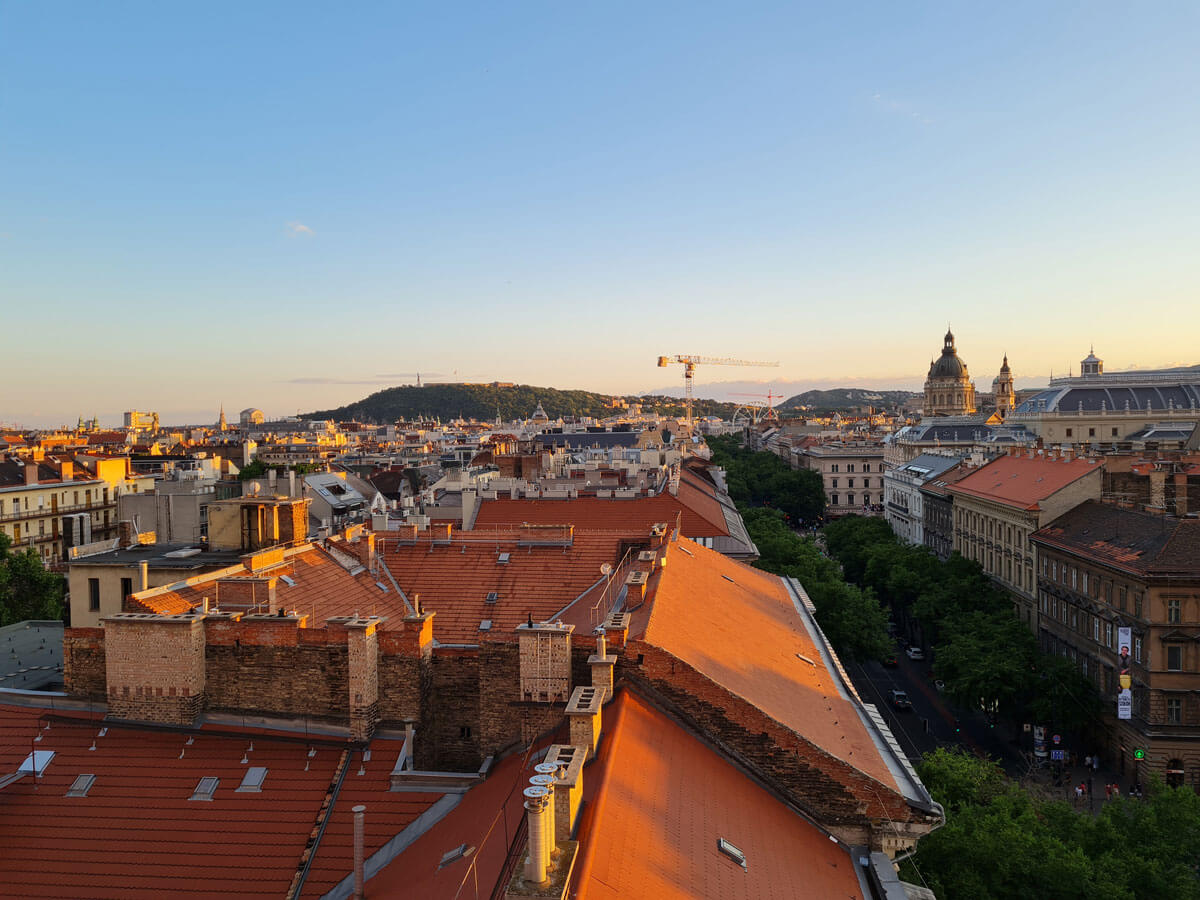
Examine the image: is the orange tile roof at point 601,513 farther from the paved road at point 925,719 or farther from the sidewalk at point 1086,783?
the sidewalk at point 1086,783

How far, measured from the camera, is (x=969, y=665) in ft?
170

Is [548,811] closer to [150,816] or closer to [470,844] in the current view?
[470,844]

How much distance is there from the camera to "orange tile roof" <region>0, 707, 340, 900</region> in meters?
18.7

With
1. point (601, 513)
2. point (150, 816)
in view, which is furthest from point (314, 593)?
point (601, 513)

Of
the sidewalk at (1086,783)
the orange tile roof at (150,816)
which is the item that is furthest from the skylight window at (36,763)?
the sidewalk at (1086,783)

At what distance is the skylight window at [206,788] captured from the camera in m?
20.7

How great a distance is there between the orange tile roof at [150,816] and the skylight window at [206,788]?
0.13m

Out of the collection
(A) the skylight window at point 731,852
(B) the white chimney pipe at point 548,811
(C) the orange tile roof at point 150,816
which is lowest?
(C) the orange tile roof at point 150,816

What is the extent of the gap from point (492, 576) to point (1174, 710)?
35977 millimetres

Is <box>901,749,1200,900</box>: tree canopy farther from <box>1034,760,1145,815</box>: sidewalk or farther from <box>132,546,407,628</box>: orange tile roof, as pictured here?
<box>132,546,407,628</box>: orange tile roof

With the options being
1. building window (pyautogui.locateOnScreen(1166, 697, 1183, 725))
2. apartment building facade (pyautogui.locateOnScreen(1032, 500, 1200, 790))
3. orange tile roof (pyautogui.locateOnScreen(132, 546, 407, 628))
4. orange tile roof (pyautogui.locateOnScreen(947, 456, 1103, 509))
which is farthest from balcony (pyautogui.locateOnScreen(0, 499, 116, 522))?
building window (pyautogui.locateOnScreen(1166, 697, 1183, 725))

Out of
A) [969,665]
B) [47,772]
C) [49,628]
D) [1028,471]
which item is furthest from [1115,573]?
[49,628]

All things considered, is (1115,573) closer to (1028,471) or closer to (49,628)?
(1028,471)

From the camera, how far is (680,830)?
16.0 meters
